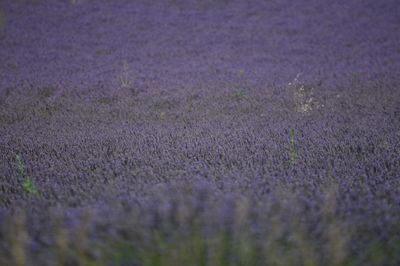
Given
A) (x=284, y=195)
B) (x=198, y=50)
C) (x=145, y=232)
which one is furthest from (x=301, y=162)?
(x=198, y=50)

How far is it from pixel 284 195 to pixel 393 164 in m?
1.12

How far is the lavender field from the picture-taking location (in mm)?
1528

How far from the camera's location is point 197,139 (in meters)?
3.33

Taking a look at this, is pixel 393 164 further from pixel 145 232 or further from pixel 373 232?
pixel 145 232

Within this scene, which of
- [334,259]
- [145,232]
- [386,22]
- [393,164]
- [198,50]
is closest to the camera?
[334,259]

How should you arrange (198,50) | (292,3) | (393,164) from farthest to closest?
1. (292,3)
2. (198,50)
3. (393,164)

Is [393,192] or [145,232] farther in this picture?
[393,192]

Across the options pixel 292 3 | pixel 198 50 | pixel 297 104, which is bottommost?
pixel 297 104

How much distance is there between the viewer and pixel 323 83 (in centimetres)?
562

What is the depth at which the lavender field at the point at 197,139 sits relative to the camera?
5.01 feet

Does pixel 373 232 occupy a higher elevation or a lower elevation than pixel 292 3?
lower

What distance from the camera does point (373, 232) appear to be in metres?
1.64

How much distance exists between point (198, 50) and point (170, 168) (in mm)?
5299

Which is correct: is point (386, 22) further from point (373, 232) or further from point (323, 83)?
point (373, 232)
